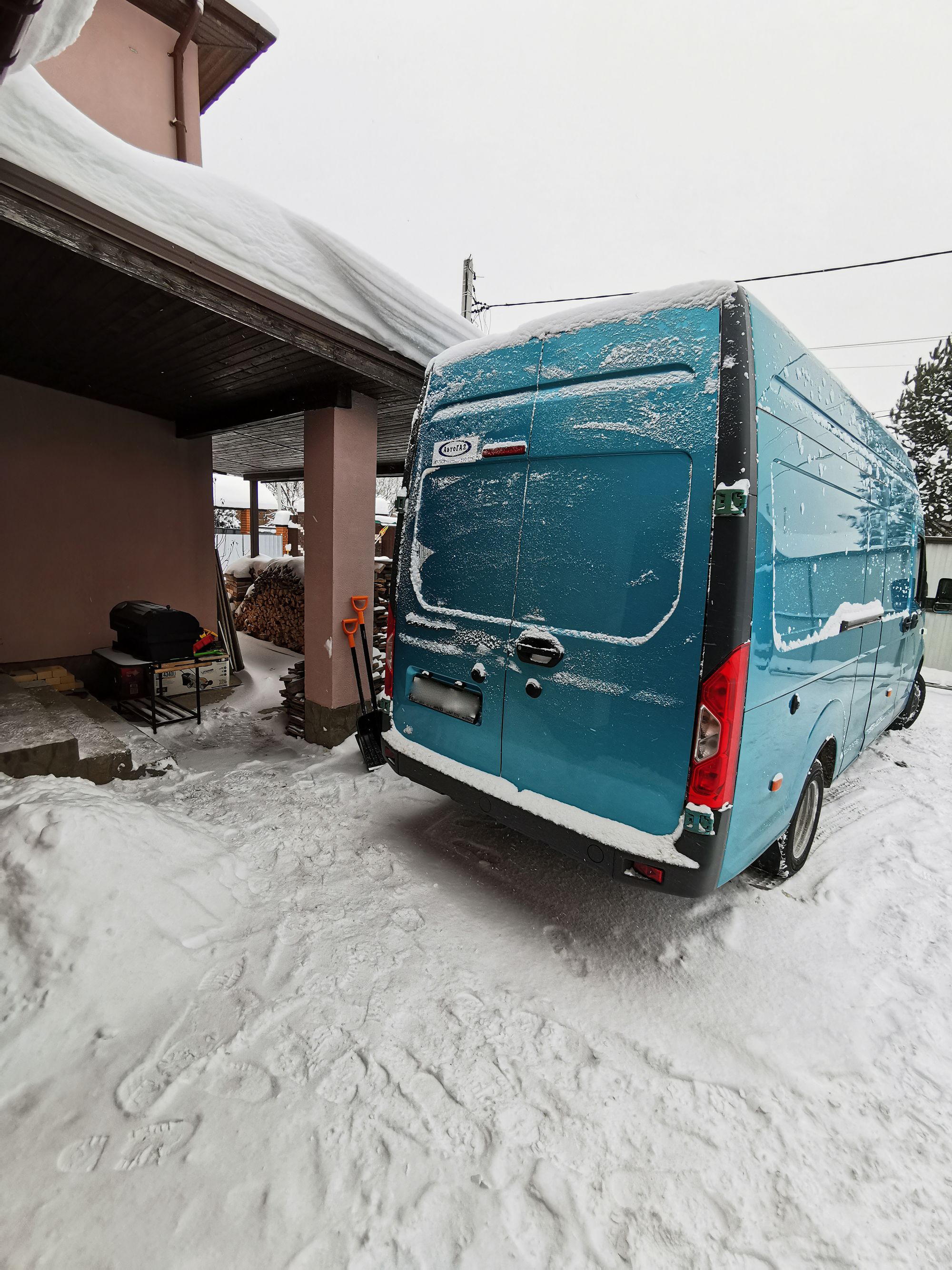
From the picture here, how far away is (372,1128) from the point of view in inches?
66.2

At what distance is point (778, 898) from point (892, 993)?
2.14 ft

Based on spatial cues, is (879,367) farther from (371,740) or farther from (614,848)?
(614,848)

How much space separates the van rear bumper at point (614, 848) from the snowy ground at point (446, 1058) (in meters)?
0.52

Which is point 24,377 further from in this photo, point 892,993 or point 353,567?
point 892,993

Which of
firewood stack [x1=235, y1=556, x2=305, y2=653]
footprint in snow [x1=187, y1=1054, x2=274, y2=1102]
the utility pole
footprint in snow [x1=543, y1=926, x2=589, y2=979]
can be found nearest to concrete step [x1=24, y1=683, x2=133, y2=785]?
footprint in snow [x1=187, y1=1054, x2=274, y2=1102]

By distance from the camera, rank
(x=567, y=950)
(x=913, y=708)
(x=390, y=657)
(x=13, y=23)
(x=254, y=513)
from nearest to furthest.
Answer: (x=13, y=23)
(x=567, y=950)
(x=390, y=657)
(x=913, y=708)
(x=254, y=513)

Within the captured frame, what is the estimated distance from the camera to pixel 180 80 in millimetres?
Answer: 6180

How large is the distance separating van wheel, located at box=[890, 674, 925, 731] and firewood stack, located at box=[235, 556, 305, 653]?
7.88 meters

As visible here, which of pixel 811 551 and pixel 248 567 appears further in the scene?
pixel 248 567

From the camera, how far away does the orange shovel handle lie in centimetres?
503

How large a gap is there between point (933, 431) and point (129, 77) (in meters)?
21.2

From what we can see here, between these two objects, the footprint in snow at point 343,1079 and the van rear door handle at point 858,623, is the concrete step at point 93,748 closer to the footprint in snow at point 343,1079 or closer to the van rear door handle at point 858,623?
the footprint in snow at point 343,1079

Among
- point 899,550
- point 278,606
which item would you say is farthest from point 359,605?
point 278,606

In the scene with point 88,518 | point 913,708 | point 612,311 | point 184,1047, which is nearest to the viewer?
point 184,1047
